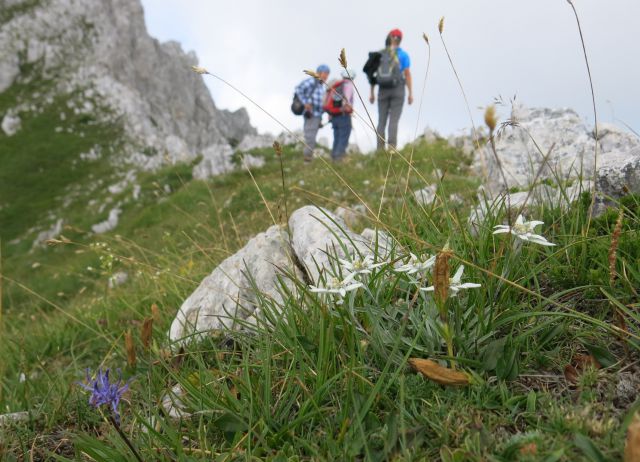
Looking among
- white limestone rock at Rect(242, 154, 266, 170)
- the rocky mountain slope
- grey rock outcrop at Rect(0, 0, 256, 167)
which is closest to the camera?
white limestone rock at Rect(242, 154, 266, 170)

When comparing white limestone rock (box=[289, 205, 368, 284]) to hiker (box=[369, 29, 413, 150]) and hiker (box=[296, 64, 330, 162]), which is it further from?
hiker (box=[296, 64, 330, 162])

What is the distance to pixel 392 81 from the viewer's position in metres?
12.8

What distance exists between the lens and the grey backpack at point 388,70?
42.0 feet

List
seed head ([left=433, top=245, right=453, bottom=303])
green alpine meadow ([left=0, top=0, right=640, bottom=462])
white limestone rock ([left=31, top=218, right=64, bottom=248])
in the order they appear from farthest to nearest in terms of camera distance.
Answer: white limestone rock ([left=31, top=218, right=64, bottom=248])
green alpine meadow ([left=0, top=0, right=640, bottom=462])
seed head ([left=433, top=245, right=453, bottom=303])

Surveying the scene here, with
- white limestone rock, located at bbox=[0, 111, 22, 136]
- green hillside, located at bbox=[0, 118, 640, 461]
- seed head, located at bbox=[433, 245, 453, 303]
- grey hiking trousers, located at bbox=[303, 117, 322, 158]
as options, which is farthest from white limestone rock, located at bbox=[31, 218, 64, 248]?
seed head, located at bbox=[433, 245, 453, 303]

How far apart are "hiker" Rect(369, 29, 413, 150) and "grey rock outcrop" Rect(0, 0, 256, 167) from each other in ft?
56.2

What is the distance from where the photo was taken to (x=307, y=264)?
309 centimetres

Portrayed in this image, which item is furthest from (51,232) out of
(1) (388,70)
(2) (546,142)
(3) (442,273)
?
(3) (442,273)

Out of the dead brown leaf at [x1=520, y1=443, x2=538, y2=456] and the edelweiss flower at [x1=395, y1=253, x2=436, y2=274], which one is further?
the edelweiss flower at [x1=395, y1=253, x2=436, y2=274]

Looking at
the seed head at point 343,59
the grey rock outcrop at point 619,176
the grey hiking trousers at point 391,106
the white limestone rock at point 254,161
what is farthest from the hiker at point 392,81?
the seed head at point 343,59

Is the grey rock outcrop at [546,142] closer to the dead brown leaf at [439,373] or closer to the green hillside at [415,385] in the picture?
the green hillside at [415,385]

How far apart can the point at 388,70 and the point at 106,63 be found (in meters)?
48.5

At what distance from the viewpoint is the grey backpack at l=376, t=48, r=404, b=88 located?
12.8 metres

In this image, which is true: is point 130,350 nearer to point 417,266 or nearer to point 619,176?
point 417,266
